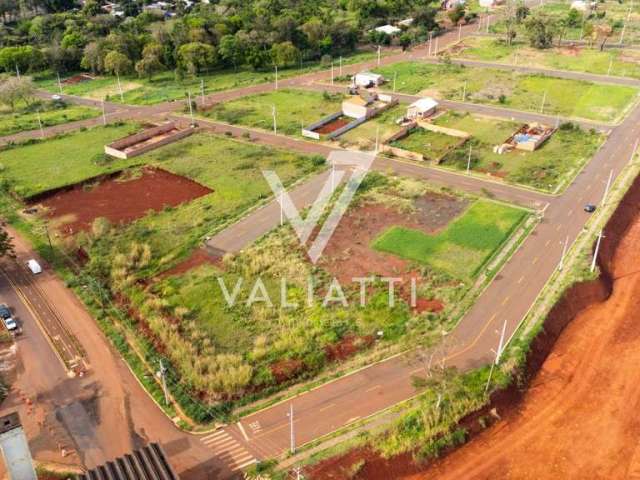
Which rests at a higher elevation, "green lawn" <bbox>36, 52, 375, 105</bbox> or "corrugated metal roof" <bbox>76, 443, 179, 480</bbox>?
"green lawn" <bbox>36, 52, 375, 105</bbox>

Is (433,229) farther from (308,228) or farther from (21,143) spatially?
(21,143)

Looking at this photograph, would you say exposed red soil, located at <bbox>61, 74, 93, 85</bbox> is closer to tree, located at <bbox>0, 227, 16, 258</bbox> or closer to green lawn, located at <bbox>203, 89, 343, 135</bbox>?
green lawn, located at <bbox>203, 89, 343, 135</bbox>

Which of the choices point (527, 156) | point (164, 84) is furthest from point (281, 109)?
Result: point (527, 156)

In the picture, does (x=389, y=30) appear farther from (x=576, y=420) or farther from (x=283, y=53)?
(x=576, y=420)

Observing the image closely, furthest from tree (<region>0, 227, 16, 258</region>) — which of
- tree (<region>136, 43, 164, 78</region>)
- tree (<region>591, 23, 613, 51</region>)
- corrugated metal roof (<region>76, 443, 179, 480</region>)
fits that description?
tree (<region>591, 23, 613, 51</region>)

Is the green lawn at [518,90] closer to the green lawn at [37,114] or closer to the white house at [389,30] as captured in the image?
the white house at [389,30]

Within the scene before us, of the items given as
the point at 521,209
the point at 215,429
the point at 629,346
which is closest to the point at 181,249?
the point at 215,429

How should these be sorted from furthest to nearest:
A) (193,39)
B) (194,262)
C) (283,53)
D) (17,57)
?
(193,39) → (17,57) → (283,53) → (194,262)
